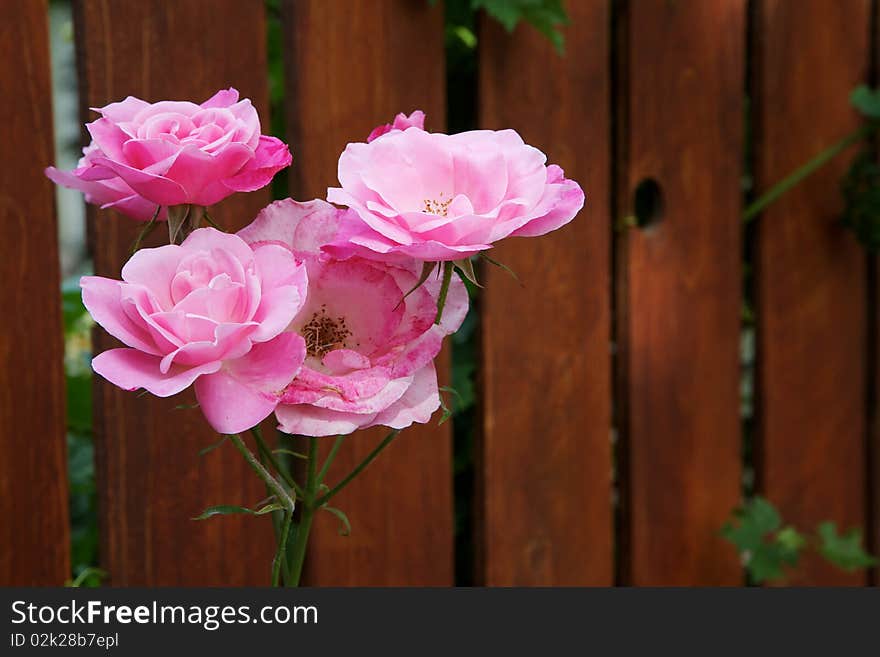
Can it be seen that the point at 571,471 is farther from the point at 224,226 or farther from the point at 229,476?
the point at 224,226

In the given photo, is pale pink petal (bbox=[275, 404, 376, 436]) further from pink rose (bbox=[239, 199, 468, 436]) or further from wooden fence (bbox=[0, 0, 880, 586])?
wooden fence (bbox=[0, 0, 880, 586])

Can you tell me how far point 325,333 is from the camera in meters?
0.67

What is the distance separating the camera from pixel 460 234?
1.91 ft

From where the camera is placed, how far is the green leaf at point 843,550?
173 cm

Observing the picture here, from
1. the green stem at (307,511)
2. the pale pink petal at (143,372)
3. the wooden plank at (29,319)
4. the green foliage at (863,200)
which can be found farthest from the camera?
the green foliage at (863,200)

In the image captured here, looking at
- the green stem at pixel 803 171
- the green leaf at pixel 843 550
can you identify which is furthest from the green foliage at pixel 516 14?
the green leaf at pixel 843 550

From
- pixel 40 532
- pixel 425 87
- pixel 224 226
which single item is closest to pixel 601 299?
pixel 425 87

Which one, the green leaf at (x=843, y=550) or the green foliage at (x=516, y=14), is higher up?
the green foliage at (x=516, y=14)

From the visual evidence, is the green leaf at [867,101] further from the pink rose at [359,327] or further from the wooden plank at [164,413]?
the pink rose at [359,327]

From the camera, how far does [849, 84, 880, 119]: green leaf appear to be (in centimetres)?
178

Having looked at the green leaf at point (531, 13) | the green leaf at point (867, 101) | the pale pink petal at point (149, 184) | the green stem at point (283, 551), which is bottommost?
the green stem at point (283, 551)

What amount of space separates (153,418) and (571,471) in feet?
2.26

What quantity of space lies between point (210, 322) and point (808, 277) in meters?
1.52

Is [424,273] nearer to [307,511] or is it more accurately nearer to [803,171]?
[307,511]
